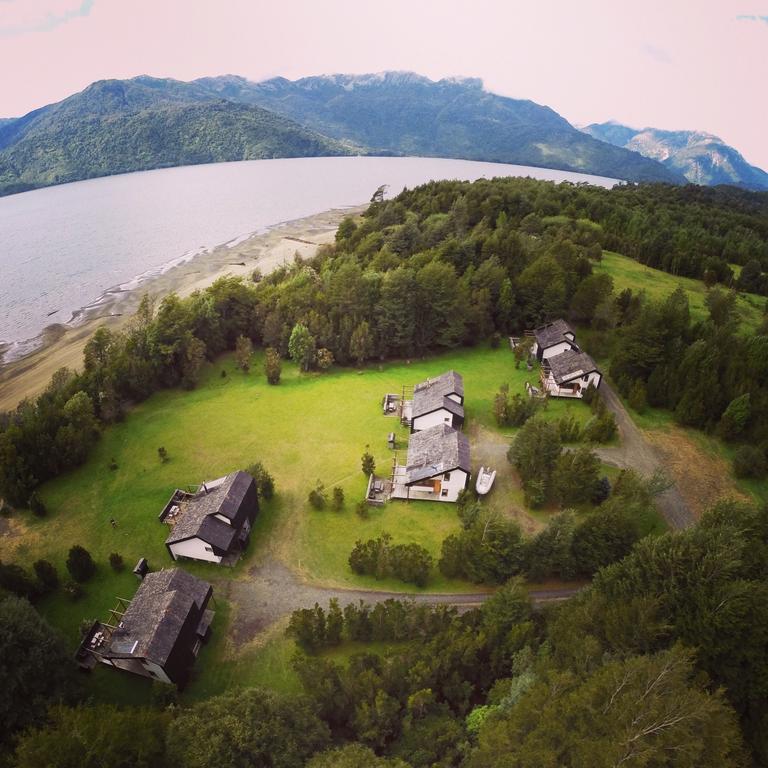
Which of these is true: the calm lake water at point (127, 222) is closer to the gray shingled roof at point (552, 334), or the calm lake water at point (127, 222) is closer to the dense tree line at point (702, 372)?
the gray shingled roof at point (552, 334)

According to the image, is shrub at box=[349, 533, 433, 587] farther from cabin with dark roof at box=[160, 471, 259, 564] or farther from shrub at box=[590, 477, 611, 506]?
shrub at box=[590, 477, 611, 506]

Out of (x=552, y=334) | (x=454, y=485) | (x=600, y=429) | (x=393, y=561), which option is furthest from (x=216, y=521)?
(x=552, y=334)

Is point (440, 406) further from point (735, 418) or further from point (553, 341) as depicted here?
point (735, 418)

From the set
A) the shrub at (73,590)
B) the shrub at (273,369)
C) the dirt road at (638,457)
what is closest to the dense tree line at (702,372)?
the dirt road at (638,457)

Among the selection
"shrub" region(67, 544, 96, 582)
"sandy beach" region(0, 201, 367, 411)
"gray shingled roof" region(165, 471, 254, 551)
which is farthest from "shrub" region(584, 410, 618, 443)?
"sandy beach" region(0, 201, 367, 411)

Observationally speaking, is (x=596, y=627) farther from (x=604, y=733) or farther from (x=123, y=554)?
(x=123, y=554)

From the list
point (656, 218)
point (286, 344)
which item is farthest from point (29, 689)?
point (656, 218)
